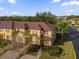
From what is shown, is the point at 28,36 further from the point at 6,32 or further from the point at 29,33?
the point at 6,32

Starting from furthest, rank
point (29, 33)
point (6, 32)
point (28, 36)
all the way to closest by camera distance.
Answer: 1. point (6, 32)
2. point (29, 33)
3. point (28, 36)

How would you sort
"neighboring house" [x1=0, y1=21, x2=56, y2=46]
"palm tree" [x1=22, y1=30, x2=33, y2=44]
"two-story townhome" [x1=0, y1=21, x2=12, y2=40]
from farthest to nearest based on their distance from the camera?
"two-story townhome" [x1=0, y1=21, x2=12, y2=40], "neighboring house" [x1=0, y1=21, x2=56, y2=46], "palm tree" [x1=22, y1=30, x2=33, y2=44]

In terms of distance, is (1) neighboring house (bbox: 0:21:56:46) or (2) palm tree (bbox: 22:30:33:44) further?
(1) neighboring house (bbox: 0:21:56:46)

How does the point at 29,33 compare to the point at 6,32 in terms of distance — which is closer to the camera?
the point at 29,33

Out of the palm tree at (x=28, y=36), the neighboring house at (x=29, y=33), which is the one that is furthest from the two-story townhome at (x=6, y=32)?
the palm tree at (x=28, y=36)

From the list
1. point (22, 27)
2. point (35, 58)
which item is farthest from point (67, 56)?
point (22, 27)

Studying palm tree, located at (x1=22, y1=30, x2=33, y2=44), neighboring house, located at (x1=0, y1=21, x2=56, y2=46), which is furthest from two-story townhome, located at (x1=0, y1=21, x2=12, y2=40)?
palm tree, located at (x1=22, y1=30, x2=33, y2=44)

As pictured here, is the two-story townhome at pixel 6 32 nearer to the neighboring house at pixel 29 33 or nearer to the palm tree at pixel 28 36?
the neighboring house at pixel 29 33


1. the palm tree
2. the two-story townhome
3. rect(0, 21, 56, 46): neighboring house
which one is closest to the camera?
the palm tree

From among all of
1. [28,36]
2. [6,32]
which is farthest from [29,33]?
[6,32]

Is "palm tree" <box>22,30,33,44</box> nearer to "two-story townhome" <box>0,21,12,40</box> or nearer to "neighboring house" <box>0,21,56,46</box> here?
"neighboring house" <box>0,21,56,46</box>
